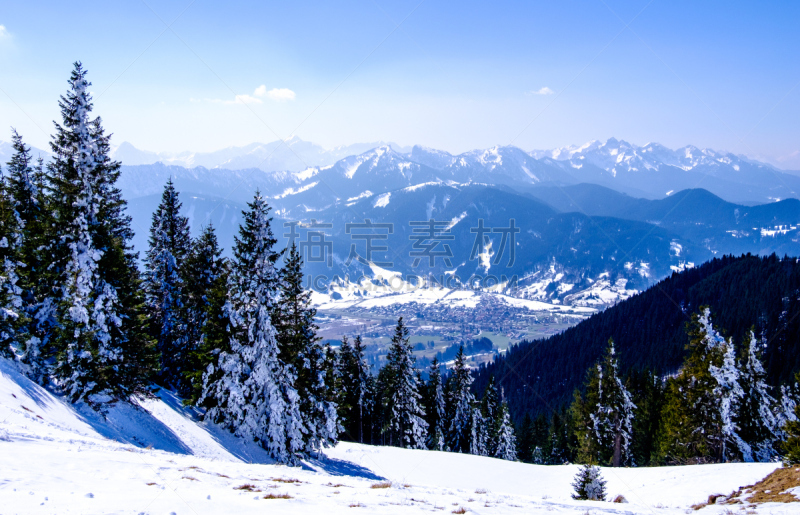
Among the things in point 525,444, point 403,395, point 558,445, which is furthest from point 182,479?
point 525,444

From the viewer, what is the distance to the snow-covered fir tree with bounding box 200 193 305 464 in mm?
24359

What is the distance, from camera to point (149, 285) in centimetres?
3170

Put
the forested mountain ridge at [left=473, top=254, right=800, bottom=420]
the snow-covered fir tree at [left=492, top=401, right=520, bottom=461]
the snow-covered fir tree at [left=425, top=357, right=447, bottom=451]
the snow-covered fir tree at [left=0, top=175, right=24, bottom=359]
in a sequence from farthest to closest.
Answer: the forested mountain ridge at [left=473, top=254, right=800, bottom=420] < the snow-covered fir tree at [left=492, top=401, right=520, bottom=461] < the snow-covered fir tree at [left=425, top=357, right=447, bottom=451] < the snow-covered fir tree at [left=0, top=175, right=24, bottom=359]

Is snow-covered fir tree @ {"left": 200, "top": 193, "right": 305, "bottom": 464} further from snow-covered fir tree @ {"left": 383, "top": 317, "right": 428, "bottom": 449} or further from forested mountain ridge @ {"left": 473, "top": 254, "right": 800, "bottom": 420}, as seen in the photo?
forested mountain ridge @ {"left": 473, "top": 254, "right": 800, "bottom": 420}

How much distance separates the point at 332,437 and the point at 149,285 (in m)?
17.3

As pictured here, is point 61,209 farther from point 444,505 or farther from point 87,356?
point 444,505

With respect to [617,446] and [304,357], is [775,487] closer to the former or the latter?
[617,446]

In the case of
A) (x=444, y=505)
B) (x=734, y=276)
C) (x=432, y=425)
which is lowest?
(x=432, y=425)

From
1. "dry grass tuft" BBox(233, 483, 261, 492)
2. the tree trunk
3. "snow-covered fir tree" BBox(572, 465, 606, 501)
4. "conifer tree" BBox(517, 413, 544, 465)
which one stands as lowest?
"conifer tree" BBox(517, 413, 544, 465)

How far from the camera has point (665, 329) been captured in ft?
468

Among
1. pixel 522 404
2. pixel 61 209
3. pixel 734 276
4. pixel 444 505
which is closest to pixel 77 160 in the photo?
pixel 61 209

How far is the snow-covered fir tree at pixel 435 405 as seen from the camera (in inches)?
1999

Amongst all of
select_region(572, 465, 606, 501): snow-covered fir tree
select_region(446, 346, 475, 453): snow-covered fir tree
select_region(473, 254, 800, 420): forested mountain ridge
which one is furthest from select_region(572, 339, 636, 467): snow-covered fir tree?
select_region(473, 254, 800, 420): forested mountain ridge

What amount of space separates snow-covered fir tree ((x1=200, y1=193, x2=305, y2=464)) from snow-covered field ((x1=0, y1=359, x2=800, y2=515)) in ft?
5.54
